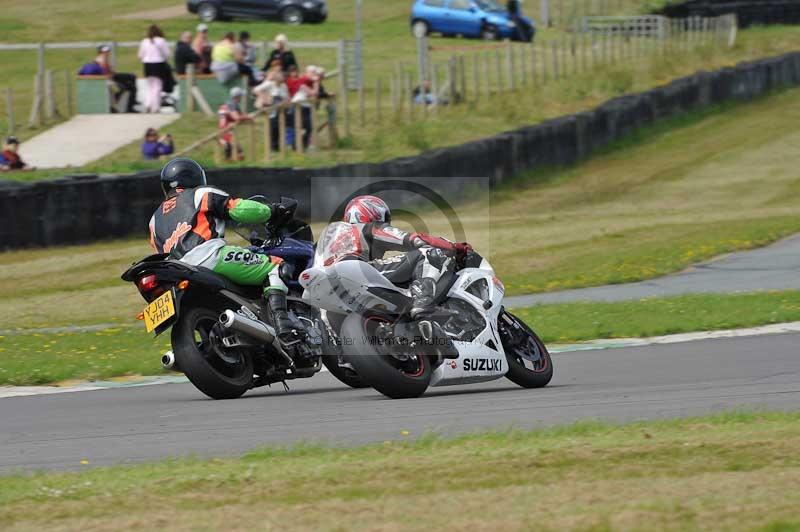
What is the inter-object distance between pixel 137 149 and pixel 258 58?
22.6ft

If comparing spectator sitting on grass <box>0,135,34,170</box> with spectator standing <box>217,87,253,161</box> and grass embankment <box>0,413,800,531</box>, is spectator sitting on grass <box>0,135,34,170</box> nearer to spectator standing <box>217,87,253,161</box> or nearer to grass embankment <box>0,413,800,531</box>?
spectator standing <box>217,87,253,161</box>

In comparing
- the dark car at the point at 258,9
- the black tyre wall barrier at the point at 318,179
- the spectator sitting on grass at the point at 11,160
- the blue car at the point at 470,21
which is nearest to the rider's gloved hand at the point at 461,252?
the black tyre wall barrier at the point at 318,179

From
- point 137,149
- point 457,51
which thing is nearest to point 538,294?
point 137,149

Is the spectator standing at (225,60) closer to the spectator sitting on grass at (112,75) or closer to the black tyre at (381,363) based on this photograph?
the spectator sitting on grass at (112,75)

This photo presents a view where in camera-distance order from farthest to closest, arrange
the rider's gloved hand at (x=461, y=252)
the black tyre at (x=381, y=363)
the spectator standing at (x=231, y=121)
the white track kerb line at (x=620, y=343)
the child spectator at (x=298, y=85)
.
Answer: the child spectator at (x=298, y=85)
the spectator standing at (x=231, y=121)
the white track kerb line at (x=620, y=343)
the rider's gloved hand at (x=461, y=252)
the black tyre at (x=381, y=363)

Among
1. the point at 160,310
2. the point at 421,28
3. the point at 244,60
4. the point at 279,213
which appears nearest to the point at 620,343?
the point at 279,213

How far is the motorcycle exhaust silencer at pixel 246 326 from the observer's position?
340 inches

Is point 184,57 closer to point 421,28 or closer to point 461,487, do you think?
point 421,28

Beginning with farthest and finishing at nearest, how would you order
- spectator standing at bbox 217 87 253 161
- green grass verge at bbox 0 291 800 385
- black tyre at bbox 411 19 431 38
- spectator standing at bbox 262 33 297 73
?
1. black tyre at bbox 411 19 431 38
2. spectator standing at bbox 262 33 297 73
3. spectator standing at bbox 217 87 253 161
4. green grass verge at bbox 0 291 800 385

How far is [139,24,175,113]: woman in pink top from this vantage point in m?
22.9

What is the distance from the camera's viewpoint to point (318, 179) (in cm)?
1925

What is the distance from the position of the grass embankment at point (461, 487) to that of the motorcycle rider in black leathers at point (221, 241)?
2539 millimetres

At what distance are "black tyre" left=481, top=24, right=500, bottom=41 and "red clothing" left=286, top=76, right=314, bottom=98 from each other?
15.0 m

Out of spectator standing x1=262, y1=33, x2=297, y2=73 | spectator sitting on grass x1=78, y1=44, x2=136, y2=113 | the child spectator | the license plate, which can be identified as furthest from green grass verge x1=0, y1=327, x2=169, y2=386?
spectator sitting on grass x1=78, y1=44, x2=136, y2=113
